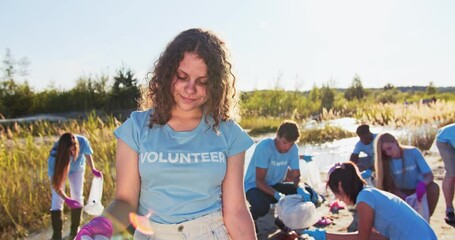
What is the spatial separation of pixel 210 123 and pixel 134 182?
30 cm

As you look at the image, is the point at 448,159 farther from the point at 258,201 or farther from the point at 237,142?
the point at 237,142

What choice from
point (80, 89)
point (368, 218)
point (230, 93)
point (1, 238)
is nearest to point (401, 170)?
point (368, 218)

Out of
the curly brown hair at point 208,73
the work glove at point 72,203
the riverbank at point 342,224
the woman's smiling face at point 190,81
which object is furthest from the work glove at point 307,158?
the woman's smiling face at point 190,81

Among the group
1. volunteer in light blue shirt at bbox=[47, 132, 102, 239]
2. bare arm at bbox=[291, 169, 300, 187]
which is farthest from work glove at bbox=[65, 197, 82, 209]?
bare arm at bbox=[291, 169, 300, 187]

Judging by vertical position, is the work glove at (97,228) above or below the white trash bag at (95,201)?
above

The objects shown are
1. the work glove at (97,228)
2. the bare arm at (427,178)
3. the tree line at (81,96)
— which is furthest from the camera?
the tree line at (81,96)

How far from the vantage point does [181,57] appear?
147 cm

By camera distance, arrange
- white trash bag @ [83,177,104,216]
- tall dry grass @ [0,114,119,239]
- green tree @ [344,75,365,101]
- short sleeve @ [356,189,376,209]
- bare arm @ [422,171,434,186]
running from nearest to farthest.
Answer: short sleeve @ [356,189,376,209] < bare arm @ [422,171,434,186] < white trash bag @ [83,177,104,216] < tall dry grass @ [0,114,119,239] < green tree @ [344,75,365,101]

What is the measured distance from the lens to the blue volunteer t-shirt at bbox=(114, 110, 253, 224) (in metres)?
1.38

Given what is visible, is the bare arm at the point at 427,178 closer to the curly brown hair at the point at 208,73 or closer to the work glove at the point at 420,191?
the work glove at the point at 420,191

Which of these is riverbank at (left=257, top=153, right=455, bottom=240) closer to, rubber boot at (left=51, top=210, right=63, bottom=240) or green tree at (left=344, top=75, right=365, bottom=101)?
rubber boot at (left=51, top=210, right=63, bottom=240)

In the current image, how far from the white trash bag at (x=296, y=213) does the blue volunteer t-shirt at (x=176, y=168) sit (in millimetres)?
2473

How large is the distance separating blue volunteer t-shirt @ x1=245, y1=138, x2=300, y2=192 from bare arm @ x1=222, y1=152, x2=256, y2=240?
2.87m

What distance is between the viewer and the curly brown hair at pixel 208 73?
146 cm
